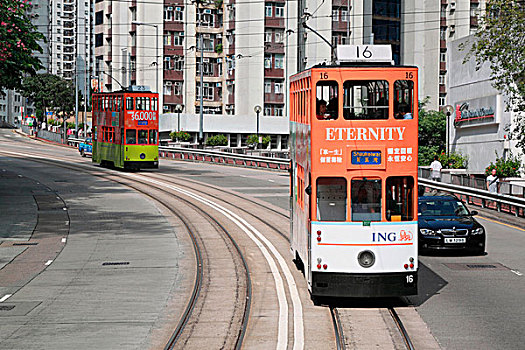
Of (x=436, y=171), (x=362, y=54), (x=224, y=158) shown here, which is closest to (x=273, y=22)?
(x=224, y=158)

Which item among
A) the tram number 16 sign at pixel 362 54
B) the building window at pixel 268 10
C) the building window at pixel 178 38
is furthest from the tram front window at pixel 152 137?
the building window at pixel 178 38

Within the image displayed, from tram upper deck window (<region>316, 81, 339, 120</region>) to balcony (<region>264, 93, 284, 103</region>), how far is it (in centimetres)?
6996

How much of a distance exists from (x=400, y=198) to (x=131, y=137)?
3517 centimetres

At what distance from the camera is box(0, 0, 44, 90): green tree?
28.1 metres

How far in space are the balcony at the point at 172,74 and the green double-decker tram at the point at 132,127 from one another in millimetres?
36604

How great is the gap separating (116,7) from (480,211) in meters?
69.6

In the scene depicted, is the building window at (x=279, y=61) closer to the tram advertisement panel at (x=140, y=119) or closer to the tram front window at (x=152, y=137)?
the tram front window at (x=152, y=137)

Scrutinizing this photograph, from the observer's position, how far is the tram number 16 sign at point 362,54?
1429cm

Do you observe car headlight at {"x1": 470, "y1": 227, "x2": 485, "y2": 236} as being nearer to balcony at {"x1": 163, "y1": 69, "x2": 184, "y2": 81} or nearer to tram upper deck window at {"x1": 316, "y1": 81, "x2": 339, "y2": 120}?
tram upper deck window at {"x1": 316, "y1": 81, "x2": 339, "y2": 120}

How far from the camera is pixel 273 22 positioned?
83312 millimetres

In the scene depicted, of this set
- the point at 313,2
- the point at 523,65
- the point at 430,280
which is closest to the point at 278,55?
the point at 313,2

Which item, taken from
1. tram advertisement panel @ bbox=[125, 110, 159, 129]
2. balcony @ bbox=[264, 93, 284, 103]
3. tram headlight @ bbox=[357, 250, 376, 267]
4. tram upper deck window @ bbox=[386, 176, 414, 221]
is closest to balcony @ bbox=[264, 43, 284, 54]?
balcony @ bbox=[264, 93, 284, 103]

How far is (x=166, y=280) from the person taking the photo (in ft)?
55.3

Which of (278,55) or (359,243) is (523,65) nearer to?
(359,243)
